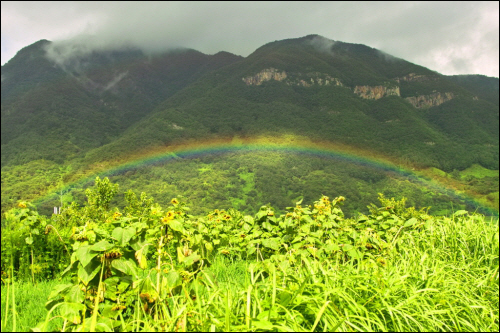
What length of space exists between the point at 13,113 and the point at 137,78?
73.0 m

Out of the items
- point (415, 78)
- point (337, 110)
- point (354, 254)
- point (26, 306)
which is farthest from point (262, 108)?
point (26, 306)

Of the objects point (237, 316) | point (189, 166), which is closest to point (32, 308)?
point (237, 316)

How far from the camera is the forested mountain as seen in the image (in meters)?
71.0

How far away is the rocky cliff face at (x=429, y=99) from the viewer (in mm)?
103688

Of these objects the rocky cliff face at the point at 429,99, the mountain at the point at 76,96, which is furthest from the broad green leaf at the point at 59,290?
the rocky cliff face at the point at 429,99

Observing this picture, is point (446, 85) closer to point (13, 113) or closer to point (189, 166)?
point (189, 166)

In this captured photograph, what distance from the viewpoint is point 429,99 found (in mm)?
107625

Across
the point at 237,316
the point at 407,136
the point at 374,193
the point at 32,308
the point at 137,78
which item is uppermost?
the point at 137,78

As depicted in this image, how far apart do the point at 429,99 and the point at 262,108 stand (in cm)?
5943

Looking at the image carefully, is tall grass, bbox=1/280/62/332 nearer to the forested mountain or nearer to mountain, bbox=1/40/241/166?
the forested mountain

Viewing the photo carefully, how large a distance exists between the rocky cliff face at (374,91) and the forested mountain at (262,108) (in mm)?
361

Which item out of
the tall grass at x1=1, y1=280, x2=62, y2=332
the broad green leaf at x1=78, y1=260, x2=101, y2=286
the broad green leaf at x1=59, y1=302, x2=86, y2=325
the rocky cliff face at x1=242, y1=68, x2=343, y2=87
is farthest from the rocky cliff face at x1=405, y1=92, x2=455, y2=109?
the broad green leaf at x1=59, y1=302, x2=86, y2=325

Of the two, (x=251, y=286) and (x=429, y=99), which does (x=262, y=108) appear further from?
(x=251, y=286)

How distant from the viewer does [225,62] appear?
18775cm
